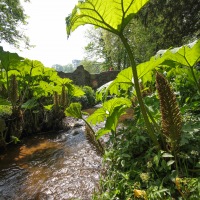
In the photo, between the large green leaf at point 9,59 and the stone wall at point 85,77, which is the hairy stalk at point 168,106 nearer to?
the large green leaf at point 9,59

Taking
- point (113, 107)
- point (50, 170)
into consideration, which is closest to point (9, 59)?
point (50, 170)

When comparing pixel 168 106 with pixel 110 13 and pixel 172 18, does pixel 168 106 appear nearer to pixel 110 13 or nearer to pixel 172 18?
pixel 110 13

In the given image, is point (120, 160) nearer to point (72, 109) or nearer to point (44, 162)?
point (72, 109)

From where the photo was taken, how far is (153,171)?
1.78 m

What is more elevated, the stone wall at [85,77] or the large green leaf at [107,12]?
the stone wall at [85,77]

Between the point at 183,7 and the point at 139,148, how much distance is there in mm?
9665

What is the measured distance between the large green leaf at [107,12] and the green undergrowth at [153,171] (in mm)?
1045

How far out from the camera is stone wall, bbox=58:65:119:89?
20.8m

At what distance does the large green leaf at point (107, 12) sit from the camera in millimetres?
1613

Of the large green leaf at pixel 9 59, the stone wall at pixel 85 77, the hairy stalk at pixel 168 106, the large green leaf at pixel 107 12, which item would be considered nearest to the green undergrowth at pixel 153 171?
the hairy stalk at pixel 168 106

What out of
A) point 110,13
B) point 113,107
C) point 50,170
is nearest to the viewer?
point 110,13

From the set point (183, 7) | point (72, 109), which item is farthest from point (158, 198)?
point (183, 7)

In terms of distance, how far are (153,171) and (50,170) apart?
77.9 inches

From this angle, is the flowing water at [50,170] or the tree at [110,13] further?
the flowing water at [50,170]
